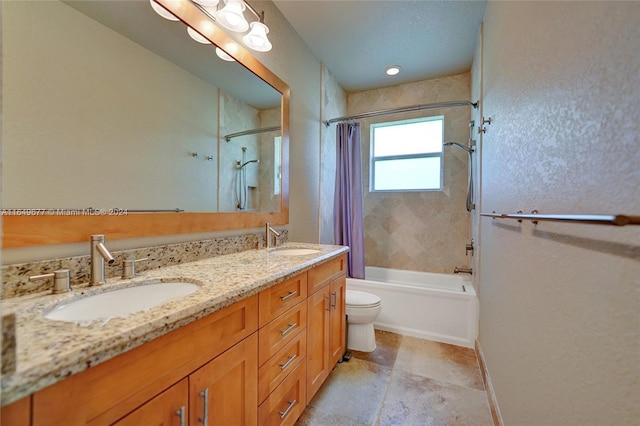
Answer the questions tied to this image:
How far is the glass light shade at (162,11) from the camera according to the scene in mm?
1158

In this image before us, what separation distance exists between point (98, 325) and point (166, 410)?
0.28m

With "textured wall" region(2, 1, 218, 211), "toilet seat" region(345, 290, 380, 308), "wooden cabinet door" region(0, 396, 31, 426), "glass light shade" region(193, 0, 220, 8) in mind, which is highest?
"glass light shade" region(193, 0, 220, 8)

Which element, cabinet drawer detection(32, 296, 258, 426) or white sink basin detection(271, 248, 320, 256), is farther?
white sink basin detection(271, 248, 320, 256)

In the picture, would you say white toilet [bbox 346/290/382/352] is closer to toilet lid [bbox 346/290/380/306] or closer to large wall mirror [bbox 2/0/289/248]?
toilet lid [bbox 346/290/380/306]

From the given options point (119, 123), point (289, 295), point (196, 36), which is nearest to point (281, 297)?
point (289, 295)

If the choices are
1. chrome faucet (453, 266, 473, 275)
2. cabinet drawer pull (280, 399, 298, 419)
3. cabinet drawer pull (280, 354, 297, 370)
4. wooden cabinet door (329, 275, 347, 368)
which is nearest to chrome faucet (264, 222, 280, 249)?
wooden cabinet door (329, 275, 347, 368)

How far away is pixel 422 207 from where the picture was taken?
3107 mm

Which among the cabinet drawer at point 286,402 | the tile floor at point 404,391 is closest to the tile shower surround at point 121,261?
the cabinet drawer at point 286,402

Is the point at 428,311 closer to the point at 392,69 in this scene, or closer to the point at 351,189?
the point at 351,189

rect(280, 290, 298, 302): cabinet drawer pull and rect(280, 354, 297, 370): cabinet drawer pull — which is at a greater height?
rect(280, 290, 298, 302): cabinet drawer pull

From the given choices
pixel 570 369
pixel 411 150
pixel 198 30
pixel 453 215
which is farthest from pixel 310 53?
pixel 570 369

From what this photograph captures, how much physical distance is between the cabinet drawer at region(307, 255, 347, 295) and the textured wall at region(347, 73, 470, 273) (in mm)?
1554

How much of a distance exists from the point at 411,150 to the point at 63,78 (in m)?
3.10

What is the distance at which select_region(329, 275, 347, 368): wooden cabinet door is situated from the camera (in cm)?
169
